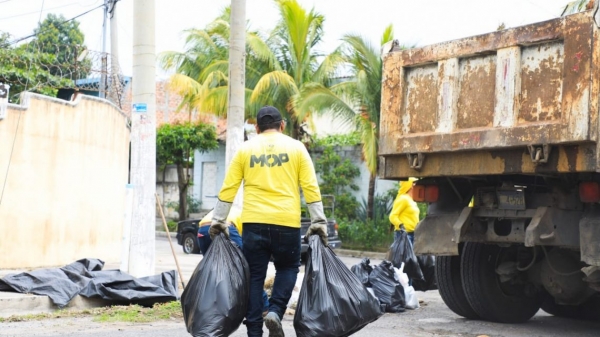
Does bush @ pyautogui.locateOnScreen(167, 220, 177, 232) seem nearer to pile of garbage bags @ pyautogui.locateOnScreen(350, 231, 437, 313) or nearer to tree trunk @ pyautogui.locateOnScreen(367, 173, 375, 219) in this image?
tree trunk @ pyautogui.locateOnScreen(367, 173, 375, 219)

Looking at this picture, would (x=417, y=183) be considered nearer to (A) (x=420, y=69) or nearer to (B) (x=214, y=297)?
(A) (x=420, y=69)

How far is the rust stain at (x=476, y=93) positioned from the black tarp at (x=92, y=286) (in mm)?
3403

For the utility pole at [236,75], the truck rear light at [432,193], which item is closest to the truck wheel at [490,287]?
the truck rear light at [432,193]

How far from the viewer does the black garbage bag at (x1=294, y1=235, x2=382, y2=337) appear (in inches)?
205

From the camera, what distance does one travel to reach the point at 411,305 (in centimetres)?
877

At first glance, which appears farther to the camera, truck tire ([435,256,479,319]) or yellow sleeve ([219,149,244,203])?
truck tire ([435,256,479,319])

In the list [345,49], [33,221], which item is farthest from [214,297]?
[345,49]

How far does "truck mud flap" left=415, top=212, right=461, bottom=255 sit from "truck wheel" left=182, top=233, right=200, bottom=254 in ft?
41.3

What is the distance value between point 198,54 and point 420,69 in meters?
18.8

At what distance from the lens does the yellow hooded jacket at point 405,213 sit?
10.2m

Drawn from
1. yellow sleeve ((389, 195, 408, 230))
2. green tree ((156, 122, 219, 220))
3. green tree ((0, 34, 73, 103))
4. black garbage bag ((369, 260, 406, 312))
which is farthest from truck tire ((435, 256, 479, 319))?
green tree ((156, 122, 219, 220))

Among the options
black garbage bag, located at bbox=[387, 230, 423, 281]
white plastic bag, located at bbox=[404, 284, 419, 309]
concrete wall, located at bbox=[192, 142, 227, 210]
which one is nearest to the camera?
white plastic bag, located at bbox=[404, 284, 419, 309]

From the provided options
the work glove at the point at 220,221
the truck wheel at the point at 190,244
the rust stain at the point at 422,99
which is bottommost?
the truck wheel at the point at 190,244

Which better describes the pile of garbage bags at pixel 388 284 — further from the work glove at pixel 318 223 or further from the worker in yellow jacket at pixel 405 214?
the work glove at pixel 318 223
